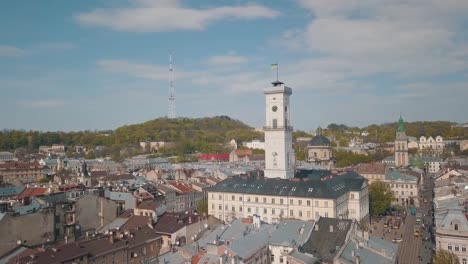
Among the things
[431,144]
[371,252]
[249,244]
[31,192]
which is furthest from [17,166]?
[431,144]

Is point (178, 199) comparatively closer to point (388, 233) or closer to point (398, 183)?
point (388, 233)

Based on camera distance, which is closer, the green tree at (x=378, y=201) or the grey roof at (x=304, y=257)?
the grey roof at (x=304, y=257)

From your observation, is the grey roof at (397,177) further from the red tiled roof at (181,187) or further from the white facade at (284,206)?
the red tiled roof at (181,187)

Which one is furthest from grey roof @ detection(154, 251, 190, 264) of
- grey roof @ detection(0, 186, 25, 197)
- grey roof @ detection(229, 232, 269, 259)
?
grey roof @ detection(0, 186, 25, 197)

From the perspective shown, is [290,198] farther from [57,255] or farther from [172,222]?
[57,255]

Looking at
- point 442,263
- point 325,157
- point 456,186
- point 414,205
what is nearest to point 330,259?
point 442,263

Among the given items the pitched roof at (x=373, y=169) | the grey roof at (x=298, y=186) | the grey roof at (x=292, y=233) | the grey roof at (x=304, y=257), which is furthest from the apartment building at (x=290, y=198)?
the pitched roof at (x=373, y=169)
